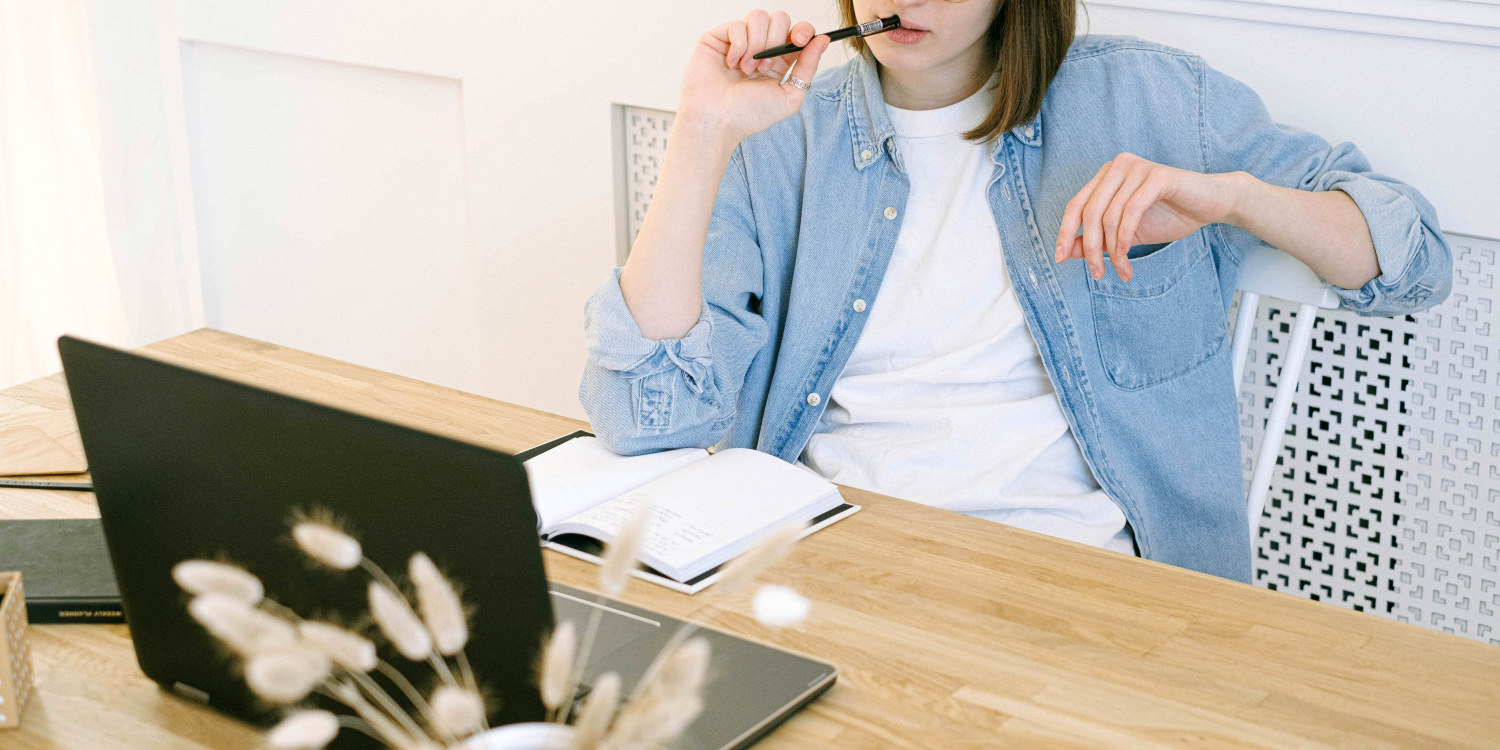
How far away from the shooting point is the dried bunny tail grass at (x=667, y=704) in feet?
1.38

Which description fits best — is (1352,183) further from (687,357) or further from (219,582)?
(219,582)

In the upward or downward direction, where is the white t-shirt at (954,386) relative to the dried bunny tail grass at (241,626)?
downward

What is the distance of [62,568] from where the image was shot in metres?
0.93

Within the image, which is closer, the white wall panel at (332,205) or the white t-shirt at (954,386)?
the white t-shirt at (954,386)

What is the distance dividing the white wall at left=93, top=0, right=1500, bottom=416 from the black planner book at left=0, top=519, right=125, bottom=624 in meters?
1.18

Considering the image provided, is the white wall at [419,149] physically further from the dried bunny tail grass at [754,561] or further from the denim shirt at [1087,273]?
the dried bunny tail grass at [754,561]

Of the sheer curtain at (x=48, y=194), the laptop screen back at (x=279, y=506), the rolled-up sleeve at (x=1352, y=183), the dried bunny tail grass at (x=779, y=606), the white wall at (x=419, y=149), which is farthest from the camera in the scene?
the sheer curtain at (x=48, y=194)

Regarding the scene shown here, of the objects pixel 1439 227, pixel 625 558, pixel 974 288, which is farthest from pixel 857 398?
pixel 625 558

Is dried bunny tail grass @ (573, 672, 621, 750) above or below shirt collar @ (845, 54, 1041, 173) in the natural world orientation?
below

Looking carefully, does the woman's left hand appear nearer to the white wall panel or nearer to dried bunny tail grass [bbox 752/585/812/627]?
dried bunny tail grass [bbox 752/585/812/627]

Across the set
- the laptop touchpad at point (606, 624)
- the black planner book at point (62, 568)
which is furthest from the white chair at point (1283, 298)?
the black planner book at point (62, 568)

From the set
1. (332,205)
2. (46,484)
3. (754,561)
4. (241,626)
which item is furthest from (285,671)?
(332,205)

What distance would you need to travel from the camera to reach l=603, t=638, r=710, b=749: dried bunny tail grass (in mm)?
420

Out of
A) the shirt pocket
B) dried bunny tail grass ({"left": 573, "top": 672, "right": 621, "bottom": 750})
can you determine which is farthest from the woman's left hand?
dried bunny tail grass ({"left": 573, "top": 672, "right": 621, "bottom": 750})
